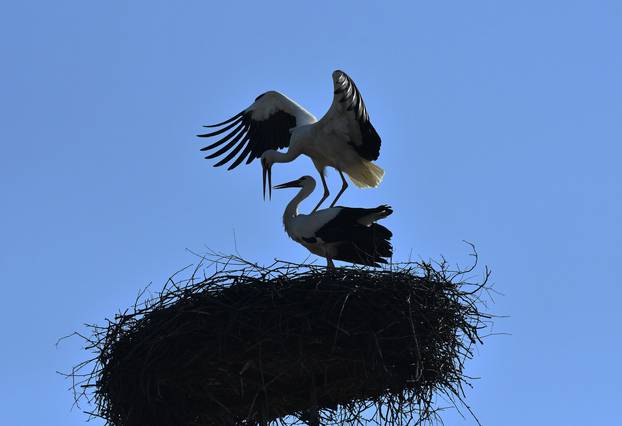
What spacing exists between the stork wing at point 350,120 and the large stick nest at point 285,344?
89.4 inches

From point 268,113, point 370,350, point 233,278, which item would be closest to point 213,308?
point 233,278

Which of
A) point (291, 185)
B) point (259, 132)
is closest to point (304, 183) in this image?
point (291, 185)

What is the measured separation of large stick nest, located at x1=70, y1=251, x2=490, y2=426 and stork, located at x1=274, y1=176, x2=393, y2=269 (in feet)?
3.17

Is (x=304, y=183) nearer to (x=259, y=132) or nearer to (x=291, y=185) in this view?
(x=291, y=185)

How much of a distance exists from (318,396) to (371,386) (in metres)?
0.53

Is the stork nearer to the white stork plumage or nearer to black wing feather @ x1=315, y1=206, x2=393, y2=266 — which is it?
black wing feather @ x1=315, y1=206, x2=393, y2=266

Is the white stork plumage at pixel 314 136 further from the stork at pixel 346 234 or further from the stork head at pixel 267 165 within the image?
the stork at pixel 346 234

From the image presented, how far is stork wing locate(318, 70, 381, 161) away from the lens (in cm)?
1119

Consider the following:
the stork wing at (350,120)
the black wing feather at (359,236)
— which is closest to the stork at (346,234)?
the black wing feather at (359,236)

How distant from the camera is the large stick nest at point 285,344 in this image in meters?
8.79

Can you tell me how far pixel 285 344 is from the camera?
8773 millimetres

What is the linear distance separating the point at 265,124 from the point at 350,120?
1.70 metres

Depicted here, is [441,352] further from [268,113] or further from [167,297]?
[268,113]

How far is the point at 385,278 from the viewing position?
30.0 feet
